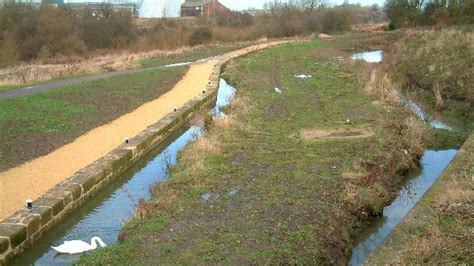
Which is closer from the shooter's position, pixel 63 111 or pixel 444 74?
pixel 63 111

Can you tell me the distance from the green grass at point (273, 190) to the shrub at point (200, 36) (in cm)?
3073

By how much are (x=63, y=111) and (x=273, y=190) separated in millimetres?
9296

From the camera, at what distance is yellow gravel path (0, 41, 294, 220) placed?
370 inches

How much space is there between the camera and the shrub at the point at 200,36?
150ft

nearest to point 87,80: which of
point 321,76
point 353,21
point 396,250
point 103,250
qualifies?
point 321,76

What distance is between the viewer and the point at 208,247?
22.8ft

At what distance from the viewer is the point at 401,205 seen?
9180 mm

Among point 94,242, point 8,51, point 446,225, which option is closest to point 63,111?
point 94,242

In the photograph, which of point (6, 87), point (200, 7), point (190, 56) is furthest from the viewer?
point (200, 7)

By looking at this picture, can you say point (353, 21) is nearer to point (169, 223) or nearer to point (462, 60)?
point (462, 60)

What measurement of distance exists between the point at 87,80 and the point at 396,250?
18.5 metres

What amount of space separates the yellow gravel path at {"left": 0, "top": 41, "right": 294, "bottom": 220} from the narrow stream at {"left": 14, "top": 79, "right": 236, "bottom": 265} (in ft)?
2.74

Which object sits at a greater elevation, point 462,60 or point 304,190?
point 462,60

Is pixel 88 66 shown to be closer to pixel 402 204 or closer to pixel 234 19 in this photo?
pixel 402 204
